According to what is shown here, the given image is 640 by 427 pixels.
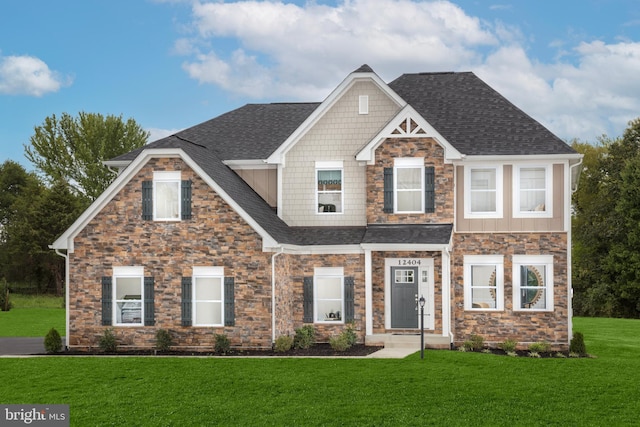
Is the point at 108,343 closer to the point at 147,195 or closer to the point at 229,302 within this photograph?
the point at 229,302

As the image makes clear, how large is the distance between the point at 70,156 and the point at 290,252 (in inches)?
1928

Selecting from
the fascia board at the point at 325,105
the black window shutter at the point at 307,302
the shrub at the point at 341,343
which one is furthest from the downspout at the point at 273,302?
the fascia board at the point at 325,105

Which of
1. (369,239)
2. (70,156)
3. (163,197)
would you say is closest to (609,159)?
(369,239)

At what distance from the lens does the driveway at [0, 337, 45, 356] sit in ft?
86.4

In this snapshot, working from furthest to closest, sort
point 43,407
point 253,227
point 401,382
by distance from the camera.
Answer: point 253,227, point 401,382, point 43,407

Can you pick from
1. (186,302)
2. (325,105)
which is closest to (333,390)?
(186,302)

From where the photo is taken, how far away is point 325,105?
94.7 ft

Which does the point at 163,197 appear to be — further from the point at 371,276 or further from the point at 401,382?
the point at 401,382

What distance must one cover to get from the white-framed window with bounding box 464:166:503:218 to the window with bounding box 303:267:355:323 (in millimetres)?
4942

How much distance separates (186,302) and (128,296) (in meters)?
1.96

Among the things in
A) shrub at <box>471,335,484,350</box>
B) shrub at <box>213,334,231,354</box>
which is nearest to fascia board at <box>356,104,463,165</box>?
shrub at <box>471,335,484,350</box>

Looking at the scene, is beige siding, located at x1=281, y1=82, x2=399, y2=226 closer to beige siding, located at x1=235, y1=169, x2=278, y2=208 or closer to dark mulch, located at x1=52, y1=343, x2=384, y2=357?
beige siding, located at x1=235, y1=169, x2=278, y2=208

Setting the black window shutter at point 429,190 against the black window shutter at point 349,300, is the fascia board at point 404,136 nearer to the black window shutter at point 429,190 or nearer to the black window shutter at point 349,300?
the black window shutter at point 429,190

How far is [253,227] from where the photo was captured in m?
25.6
